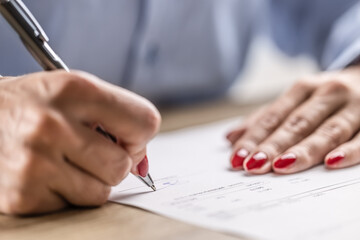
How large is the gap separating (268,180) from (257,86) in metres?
1.11

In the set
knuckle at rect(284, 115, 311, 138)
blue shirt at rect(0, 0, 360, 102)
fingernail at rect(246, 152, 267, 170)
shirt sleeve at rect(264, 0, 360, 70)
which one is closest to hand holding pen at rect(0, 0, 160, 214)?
fingernail at rect(246, 152, 267, 170)

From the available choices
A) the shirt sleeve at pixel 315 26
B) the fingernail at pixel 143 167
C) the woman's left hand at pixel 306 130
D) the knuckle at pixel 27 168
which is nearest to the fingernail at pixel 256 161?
Answer: the woman's left hand at pixel 306 130

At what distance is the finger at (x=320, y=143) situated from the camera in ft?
1.78

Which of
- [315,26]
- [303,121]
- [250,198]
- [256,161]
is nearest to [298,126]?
[303,121]

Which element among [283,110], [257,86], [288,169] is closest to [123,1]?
[283,110]

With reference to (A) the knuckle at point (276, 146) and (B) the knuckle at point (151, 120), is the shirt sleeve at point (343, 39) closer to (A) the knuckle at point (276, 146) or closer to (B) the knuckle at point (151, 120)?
(A) the knuckle at point (276, 146)

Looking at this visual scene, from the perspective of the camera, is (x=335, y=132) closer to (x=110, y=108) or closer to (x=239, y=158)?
(x=239, y=158)

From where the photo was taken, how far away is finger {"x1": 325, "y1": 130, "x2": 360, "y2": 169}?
54cm

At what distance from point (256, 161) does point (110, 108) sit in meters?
0.19

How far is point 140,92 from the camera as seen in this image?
97 cm

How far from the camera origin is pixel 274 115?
2.27 ft

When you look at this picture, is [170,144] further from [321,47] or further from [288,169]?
[321,47]

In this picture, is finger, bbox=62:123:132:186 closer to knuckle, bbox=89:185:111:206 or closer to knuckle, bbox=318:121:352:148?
knuckle, bbox=89:185:111:206

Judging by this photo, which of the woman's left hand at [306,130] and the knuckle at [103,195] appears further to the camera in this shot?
the woman's left hand at [306,130]
